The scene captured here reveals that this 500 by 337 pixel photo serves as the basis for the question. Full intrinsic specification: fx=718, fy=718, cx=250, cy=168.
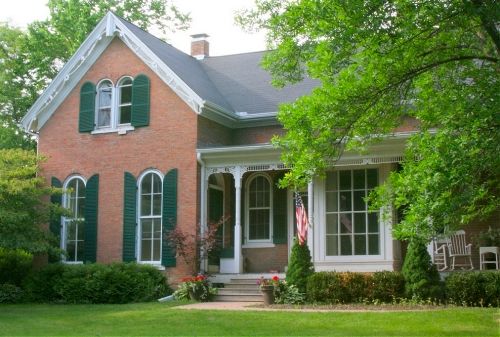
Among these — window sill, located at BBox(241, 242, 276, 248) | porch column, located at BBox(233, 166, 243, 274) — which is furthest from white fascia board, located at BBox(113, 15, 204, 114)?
window sill, located at BBox(241, 242, 276, 248)

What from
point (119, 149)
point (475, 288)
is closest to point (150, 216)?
point (119, 149)

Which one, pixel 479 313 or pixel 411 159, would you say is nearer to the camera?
pixel 411 159

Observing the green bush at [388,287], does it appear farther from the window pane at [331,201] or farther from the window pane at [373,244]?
the window pane at [331,201]

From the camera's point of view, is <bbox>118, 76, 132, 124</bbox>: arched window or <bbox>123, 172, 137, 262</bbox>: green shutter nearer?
<bbox>123, 172, 137, 262</bbox>: green shutter

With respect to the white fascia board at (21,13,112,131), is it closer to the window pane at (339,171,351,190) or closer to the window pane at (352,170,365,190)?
the window pane at (339,171,351,190)

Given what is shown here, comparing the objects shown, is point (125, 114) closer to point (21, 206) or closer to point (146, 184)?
point (146, 184)

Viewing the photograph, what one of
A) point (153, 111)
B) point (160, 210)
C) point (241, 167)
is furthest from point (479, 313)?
point (153, 111)

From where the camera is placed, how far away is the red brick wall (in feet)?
65.8

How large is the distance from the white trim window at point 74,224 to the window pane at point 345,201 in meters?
7.70

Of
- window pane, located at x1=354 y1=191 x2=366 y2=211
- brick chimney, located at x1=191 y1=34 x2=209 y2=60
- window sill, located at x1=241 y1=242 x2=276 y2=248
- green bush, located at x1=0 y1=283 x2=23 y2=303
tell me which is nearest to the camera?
window pane, located at x1=354 y1=191 x2=366 y2=211

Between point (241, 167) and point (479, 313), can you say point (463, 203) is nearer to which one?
point (479, 313)

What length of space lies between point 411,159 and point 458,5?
2700 mm

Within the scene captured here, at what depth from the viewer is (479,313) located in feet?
44.4

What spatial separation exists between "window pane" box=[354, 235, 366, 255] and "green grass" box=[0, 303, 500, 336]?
4.34 metres
